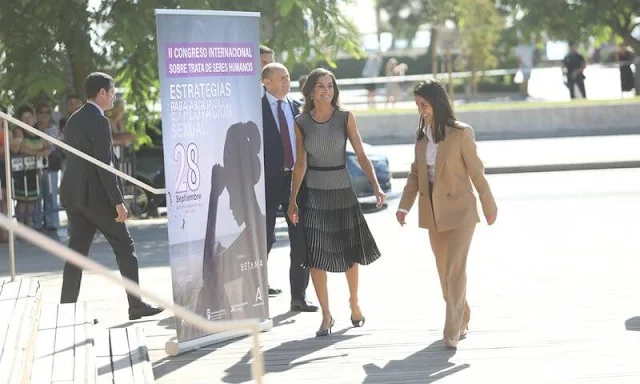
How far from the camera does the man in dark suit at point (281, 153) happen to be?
35.2 ft

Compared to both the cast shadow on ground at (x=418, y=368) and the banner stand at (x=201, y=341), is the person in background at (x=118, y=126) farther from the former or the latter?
the cast shadow on ground at (x=418, y=368)

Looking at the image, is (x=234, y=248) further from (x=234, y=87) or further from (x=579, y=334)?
(x=579, y=334)

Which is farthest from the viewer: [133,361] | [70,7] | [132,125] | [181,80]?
[132,125]

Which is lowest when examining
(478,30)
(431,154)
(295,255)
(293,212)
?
(295,255)

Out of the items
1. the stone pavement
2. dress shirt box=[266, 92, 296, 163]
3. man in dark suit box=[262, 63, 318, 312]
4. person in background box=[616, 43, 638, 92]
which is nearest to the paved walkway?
man in dark suit box=[262, 63, 318, 312]

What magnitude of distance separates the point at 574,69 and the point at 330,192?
93.7ft

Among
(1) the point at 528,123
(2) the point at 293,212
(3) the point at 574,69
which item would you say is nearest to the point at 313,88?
(2) the point at 293,212

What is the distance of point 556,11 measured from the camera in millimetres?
36031

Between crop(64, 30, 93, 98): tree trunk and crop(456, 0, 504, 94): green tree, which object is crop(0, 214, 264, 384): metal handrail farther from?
crop(456, 0, 504, 94): green tree

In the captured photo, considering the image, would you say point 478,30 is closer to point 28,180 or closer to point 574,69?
point 574,69

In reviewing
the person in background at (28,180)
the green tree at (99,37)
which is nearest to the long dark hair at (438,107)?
the green tree at (99,37)

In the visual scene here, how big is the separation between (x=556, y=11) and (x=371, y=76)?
577 inches

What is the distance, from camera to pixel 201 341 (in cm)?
927

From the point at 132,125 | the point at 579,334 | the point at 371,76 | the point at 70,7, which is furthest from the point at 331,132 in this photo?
the point at 371,76
